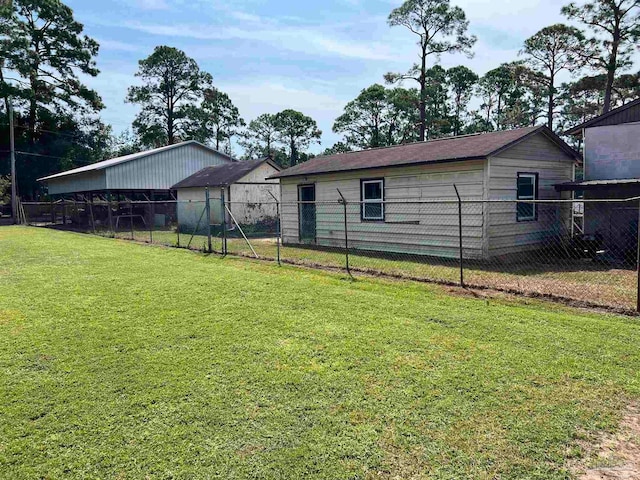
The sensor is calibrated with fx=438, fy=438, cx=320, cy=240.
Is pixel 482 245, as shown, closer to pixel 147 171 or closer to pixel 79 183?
pixel 147 171

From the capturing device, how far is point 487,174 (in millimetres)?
10258

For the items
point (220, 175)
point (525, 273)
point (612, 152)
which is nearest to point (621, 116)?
point (612, 152)

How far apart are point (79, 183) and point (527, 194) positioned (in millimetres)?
26693

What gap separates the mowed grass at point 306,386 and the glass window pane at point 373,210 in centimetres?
605

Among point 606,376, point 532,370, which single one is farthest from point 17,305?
point 606,376

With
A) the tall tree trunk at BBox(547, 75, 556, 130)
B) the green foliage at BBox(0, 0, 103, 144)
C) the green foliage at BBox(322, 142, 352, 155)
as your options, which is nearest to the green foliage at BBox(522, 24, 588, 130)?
the tall tree trunk at BBox(547, 75, 556, 130)

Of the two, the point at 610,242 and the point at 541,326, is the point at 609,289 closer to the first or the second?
the point at 541,326

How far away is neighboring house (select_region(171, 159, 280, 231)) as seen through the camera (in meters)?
21.5

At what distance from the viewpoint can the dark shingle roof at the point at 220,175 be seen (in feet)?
71.1

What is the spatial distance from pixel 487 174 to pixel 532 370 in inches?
283

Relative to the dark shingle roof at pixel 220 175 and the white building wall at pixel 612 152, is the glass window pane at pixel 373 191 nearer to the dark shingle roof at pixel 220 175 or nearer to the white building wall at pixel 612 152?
the white building wall at pixel 612 152

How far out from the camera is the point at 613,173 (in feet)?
39.6

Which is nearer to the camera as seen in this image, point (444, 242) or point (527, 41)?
point (444, 242)

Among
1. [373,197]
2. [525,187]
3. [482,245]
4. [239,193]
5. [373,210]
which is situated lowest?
[482,245]
